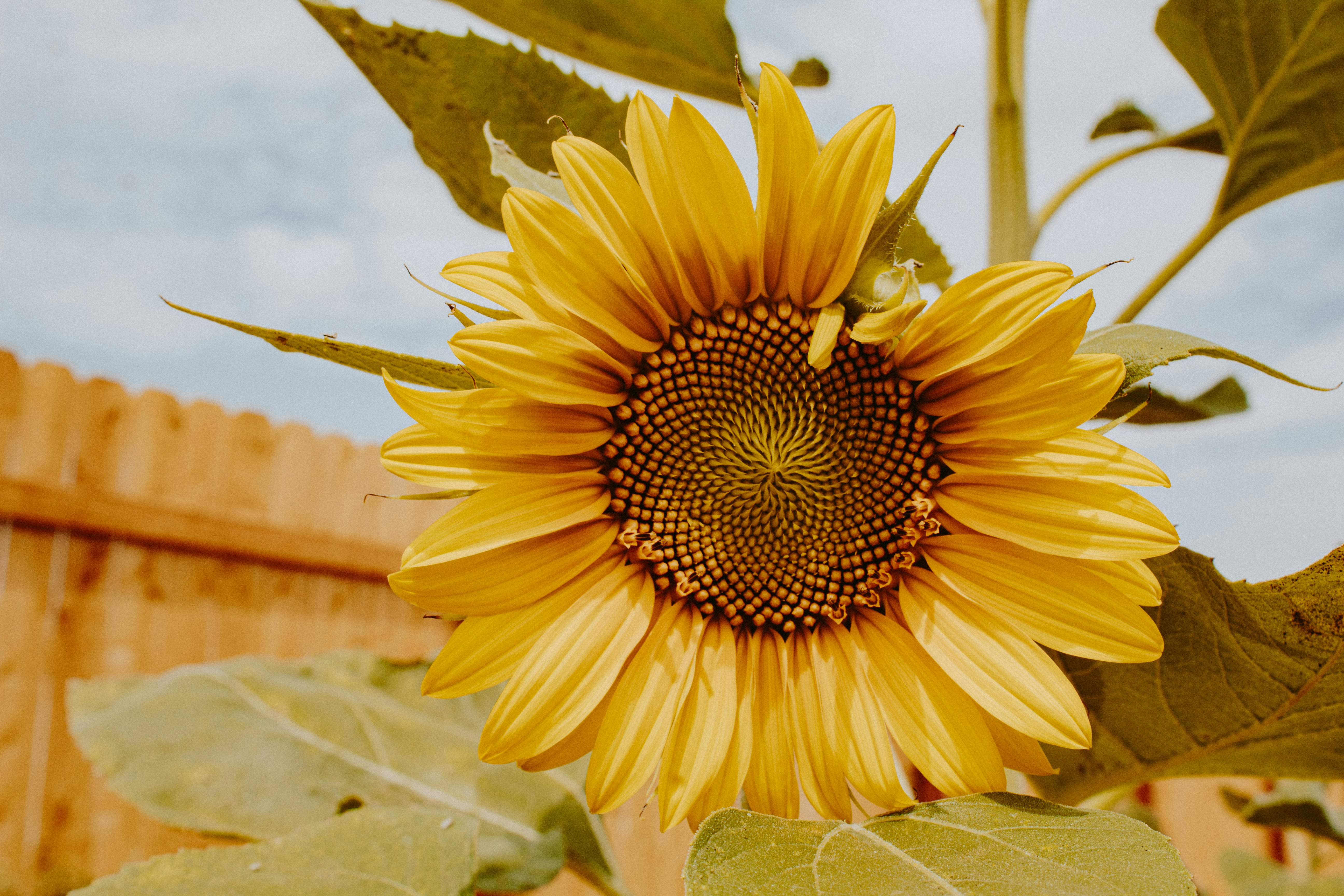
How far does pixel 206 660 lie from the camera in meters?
3.53

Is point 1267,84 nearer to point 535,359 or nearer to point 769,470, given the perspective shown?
point 769,470

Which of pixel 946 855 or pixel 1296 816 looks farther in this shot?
pixel 1296 816

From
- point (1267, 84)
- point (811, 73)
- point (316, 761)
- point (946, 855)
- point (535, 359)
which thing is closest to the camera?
point (946, 855)

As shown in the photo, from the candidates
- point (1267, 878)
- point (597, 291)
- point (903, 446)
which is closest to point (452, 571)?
point (597, 291)

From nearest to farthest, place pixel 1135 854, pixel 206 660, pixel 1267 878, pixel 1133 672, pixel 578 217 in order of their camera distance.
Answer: pixel 1135 854, pixel 578 217, pixel 1133 672, pixel 1267 878, pixel 206 660

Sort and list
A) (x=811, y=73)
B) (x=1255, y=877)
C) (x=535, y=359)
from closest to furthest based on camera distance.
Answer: (x=535, y=359), (x=811, y=73), (x=1255, y=877)

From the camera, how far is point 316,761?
0.94 meters

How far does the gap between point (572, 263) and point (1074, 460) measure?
33cm

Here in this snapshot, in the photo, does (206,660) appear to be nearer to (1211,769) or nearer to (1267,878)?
(1211,769)

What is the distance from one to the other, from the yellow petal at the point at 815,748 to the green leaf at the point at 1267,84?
666 millimetres

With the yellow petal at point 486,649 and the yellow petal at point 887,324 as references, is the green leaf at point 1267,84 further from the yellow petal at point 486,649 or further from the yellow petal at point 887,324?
the yellow petal at point 486,649

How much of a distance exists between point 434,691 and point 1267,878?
338 cm

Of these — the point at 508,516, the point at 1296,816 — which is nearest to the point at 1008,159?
the point at 508,516

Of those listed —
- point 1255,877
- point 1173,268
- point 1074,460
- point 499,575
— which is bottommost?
point 1255,877
